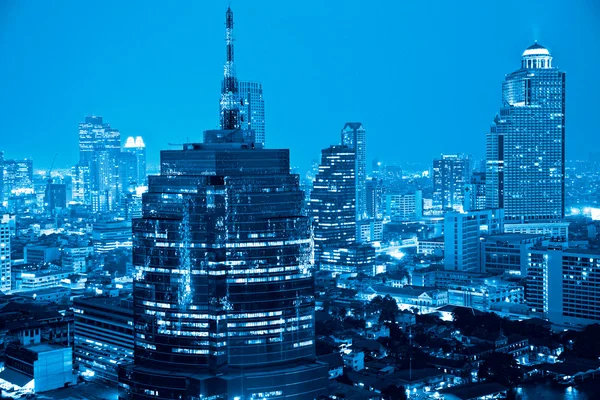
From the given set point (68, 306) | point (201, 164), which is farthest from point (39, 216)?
point (201, 164)

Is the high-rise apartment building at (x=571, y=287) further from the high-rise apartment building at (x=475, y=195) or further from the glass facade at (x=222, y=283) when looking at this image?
the high-rise apartment building at (x=475, y=195)

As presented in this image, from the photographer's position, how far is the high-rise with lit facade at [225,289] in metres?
29.1

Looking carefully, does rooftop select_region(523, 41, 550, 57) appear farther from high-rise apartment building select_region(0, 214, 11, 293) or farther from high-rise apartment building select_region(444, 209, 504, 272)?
high-rise apartment building select_region(0, 214, 11, 293)

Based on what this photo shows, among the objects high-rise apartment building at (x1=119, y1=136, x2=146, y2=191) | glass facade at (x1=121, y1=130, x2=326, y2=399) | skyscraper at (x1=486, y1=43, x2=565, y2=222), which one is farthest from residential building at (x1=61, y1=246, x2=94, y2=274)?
high-rise apartment building at (x1=119, y1=136, x2=146, y2=191)

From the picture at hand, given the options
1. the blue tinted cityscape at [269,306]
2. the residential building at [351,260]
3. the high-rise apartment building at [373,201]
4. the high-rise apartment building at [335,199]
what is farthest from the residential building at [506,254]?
the high-rise apartment building at [373,201]

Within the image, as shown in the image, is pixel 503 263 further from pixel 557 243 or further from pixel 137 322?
pixel 137 322

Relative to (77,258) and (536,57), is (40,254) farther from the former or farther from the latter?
(536,57)

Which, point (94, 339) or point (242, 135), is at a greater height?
point (242, 135)

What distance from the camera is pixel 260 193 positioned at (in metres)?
30.1

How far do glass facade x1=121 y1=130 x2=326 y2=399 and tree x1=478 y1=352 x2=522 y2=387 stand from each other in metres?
8.33

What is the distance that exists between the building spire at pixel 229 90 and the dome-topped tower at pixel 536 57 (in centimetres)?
5200

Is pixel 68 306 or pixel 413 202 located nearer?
pixel 68 306

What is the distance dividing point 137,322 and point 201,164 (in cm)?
641

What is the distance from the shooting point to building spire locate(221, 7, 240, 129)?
34125mm
